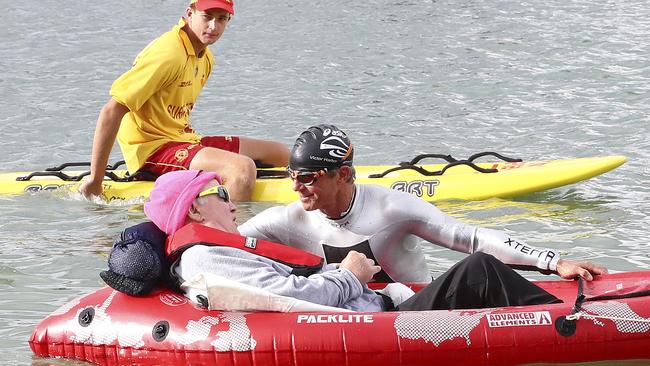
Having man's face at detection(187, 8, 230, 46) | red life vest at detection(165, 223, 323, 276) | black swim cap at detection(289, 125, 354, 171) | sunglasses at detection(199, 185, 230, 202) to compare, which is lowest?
red life vest at detection(165, 223, 323, 276)

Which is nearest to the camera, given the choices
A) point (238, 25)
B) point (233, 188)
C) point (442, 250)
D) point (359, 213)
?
point (359, 213)

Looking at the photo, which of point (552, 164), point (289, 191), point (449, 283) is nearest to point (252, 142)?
point (289, 191)

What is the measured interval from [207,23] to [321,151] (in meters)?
2.73

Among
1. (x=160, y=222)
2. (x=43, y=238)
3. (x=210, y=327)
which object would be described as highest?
(x=160, y=222)

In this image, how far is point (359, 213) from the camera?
5.13m

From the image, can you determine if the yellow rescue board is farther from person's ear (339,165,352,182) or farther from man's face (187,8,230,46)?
person's ear (339,165,352,182)

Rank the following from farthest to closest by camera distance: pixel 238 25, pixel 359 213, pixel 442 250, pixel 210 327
Answer: pixel 238 25 → pixel 442 250 → pixel 359 213 → pixel 210 327

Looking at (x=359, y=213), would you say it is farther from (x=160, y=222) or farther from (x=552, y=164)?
(x=552, y=164)

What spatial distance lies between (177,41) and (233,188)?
38.4 inches

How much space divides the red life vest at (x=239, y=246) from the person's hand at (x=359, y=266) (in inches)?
4.9

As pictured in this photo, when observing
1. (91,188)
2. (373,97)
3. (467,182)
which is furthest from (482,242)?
(373,97)

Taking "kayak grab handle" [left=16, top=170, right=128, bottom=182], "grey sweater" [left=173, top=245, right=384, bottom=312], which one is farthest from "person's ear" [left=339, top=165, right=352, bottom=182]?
"kayak grab handle" [left=16, top=170, right=128, bottom=182]

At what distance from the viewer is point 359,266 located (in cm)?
476

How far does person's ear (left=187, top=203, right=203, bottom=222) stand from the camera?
15.7 ft
